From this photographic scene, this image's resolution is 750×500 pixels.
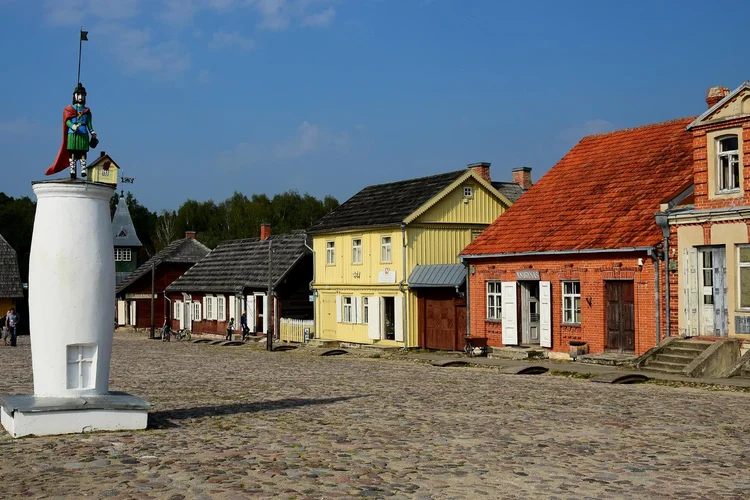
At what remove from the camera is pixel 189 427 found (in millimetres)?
13211

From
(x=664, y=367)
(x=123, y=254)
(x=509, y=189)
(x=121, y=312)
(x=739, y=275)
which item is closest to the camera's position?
(x=739, y=275)

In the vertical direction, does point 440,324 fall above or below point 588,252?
below

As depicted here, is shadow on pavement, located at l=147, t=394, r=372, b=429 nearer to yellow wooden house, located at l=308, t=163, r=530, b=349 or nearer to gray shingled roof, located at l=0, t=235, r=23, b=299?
yellow wooden house, located at l=308, t=163, r=530, b=349

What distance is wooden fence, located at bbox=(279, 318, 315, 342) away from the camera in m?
40.7

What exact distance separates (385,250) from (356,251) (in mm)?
2145

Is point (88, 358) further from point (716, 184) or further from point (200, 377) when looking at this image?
point (716, 184)

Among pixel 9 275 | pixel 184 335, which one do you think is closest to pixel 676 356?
pixel 184 335

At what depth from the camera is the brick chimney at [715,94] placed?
26656mm

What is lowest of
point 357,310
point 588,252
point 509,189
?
point 357,310

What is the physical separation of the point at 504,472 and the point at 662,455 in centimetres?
221

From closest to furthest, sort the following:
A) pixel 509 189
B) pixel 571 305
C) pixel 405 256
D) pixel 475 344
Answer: pixel 571 305, pixel 475 344, pixel 405 256, pixel 509 189

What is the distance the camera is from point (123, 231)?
72938mm

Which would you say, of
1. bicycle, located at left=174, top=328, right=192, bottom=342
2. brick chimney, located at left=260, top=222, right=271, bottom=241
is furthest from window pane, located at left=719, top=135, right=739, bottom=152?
brick chimney, located at left=260, top=222, right=271, bottom=241

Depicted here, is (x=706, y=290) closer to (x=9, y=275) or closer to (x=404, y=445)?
(x=404, y=445)
